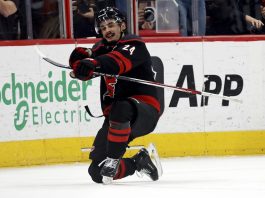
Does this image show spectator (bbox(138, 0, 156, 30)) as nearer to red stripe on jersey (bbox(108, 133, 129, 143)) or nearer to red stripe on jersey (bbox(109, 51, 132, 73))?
red stripe on jersey (bbox(109, 51, 132, 73))

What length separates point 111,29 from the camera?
5230 mm

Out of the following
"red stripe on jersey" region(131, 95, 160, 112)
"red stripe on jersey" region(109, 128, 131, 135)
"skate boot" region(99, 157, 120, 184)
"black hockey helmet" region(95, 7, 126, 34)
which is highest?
"black hockey helmet" region(95, 7, 126, 34)

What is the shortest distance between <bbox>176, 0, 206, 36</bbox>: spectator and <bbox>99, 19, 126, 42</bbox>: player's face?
2051 millimetres

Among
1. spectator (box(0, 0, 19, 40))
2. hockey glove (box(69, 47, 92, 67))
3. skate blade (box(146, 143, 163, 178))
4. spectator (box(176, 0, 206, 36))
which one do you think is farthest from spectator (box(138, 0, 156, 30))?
hockey glove (box(69, 47, 92, 67))

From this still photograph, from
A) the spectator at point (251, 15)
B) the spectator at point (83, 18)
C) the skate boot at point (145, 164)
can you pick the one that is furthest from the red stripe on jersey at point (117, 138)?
the spectator at point (251, 15)

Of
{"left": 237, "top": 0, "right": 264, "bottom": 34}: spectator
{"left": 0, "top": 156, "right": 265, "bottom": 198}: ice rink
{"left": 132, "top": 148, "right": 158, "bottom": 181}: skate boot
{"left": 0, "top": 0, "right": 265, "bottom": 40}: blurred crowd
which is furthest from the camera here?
{"left": 237, "top": 0, "right": 264, "bottom": 34}: spectator

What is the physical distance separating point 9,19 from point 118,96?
5.80 feet

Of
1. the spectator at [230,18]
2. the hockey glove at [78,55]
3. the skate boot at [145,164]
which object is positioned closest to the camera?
the hockey glove at [78,55]

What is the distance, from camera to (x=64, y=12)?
275 inches


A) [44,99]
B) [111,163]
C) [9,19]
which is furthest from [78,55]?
[9,19]

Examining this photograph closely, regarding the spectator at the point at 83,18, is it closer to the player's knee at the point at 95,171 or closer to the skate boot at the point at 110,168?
the player's knee at the point at 95,171

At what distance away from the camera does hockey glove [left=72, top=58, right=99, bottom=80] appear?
4.93m

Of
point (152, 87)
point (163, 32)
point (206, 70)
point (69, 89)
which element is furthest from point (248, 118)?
point (152, 87)

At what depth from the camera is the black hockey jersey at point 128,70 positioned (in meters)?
5.11
